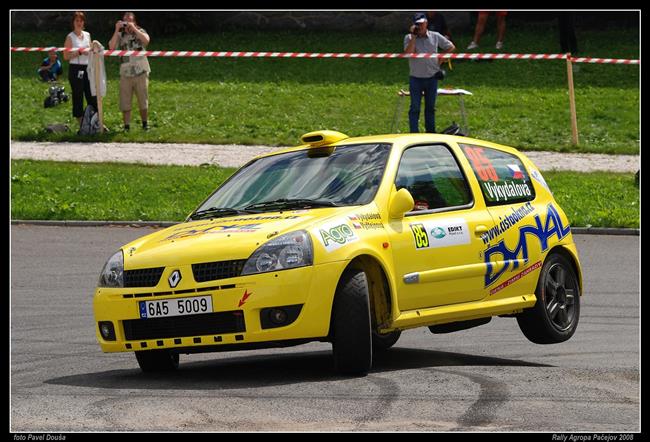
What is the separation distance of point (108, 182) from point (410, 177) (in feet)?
36.4

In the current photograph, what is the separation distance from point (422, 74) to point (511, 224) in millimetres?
10941

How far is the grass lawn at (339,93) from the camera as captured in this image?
24703 mm

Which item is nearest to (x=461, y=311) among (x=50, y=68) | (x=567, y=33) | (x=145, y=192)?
(x=145, y=192)

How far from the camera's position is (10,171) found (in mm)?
20656

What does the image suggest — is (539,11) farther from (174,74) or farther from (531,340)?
(531,340)

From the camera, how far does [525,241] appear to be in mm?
10719

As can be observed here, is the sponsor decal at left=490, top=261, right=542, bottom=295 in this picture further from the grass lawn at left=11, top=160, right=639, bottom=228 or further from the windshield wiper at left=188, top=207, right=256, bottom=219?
the grass lawn at left=11, top=160, right=639, bottom=228

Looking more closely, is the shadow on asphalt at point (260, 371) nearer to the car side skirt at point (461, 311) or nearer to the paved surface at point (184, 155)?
the car side skirt at point (461, 311)

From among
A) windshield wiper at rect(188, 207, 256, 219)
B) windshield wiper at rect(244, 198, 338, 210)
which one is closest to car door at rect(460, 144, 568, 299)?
windshield wiper at rect(244, 198, 338, 210)

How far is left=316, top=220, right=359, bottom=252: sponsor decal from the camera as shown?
8906mm

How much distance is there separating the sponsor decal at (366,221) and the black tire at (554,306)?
1.94 meters

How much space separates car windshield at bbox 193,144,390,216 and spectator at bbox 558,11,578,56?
20504 millimetres

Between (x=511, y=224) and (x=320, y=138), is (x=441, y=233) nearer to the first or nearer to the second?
(x=511, y=224)

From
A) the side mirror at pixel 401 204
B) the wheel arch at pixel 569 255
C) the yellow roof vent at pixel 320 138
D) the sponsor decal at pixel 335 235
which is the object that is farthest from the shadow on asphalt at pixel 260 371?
the yellow roof vent at pixel 320 138
